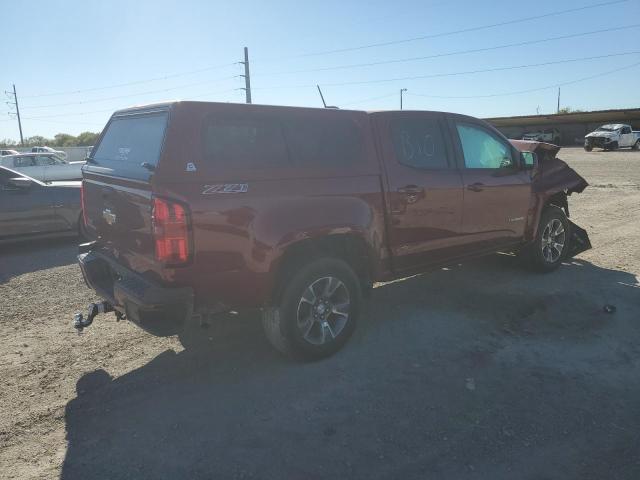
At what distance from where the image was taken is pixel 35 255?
7.75m

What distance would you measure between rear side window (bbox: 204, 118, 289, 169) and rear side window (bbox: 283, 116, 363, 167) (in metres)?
0.11

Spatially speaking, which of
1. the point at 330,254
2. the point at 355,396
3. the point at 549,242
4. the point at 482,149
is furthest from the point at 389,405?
the point at 549,242

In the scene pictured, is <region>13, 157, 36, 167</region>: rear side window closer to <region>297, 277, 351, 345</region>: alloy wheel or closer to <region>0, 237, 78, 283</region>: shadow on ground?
<region>0, 237, 78, 283</region>: shadow on ground

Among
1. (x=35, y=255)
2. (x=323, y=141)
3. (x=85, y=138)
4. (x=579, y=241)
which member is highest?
(x=85, y=138)

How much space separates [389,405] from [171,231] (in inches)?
73.4

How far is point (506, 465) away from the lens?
2.77 metres

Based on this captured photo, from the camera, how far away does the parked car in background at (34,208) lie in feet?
25.4

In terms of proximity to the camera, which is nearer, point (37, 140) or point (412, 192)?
point (412, 192)

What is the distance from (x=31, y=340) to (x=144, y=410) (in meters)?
1.84

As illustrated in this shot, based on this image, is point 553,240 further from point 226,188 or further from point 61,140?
point 61,140

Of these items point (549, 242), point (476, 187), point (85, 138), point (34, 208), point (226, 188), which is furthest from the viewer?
point (85, 138)

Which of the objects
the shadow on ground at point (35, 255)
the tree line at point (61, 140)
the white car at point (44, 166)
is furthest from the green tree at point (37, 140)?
the shadow on ground at point (35, 255)

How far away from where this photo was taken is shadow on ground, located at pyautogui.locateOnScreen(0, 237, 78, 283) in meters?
6.91

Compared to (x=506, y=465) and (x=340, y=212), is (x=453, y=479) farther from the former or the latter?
(x=340, y=212)
